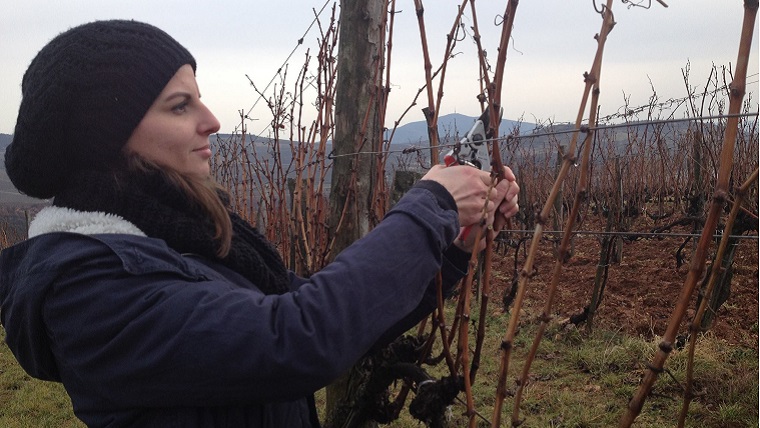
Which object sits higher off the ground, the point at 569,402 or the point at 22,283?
the point at 22,283

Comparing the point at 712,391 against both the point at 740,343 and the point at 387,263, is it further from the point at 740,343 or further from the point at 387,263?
the point at 387,263

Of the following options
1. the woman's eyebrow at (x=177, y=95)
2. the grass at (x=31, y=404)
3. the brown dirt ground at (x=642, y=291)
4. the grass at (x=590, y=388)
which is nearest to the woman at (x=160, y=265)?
the woman's eyebrow at (x=177, y=95)

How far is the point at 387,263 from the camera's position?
0.94m

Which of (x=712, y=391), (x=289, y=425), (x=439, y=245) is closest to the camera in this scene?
(x=439, y=245)

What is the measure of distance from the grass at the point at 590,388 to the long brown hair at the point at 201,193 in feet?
8.05

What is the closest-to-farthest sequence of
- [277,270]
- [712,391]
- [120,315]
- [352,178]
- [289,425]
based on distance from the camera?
[120,315]
[289,425]
[277,270]
[352,178]
[712,391]

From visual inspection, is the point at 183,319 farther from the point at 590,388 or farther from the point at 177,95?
the point at 590,388

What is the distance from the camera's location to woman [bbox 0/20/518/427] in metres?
0.86

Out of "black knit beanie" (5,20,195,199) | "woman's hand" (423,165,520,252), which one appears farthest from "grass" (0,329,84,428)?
"woman's hand" (423,165,520,252)

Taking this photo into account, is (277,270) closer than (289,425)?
No

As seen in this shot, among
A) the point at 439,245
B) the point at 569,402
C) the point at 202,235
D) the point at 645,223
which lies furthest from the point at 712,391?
the point at 645,223

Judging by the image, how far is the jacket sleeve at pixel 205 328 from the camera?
845 mm

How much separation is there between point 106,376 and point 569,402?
354cm

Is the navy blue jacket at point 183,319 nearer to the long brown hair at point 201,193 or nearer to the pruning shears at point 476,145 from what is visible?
the long brown hair at point 201,193
